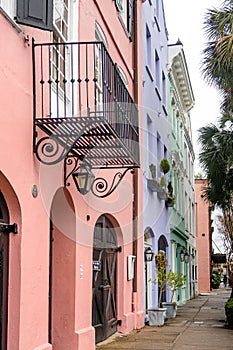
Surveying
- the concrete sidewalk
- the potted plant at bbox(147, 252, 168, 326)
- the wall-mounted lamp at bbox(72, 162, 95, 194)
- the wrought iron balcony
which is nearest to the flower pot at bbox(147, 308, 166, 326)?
the potted plant at bbox(147, 252, 168, 326)

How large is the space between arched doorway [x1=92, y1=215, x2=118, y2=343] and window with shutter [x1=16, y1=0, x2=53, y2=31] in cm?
519

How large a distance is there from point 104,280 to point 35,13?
6.44 m

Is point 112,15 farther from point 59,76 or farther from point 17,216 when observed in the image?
point 17,216

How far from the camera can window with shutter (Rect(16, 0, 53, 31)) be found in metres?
7.00

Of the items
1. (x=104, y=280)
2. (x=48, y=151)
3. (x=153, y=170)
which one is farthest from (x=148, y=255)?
(x=48, y=151)

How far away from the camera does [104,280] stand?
12.1 meters

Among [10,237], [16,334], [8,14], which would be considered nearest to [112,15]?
[8,14]

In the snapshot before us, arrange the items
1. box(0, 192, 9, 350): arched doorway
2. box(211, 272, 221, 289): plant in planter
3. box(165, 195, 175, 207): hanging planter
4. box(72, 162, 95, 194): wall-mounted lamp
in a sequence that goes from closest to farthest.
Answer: box(0, 192, 9, 350): arched doorway, box(72, 162, 95, 194): wall-mounted lamp, box(165, 195, 175, 207): hanging planter, box(211, 272, 221, 289): plant in planter

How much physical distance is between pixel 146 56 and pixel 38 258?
35.2 feet

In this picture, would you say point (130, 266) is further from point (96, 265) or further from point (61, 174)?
point (61, 174)

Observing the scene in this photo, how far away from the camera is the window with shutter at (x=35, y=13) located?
7.00 meters

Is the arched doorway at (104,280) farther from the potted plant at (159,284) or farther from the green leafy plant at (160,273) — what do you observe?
the green leafy plant at (160,273)

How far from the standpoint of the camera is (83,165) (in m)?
9.54

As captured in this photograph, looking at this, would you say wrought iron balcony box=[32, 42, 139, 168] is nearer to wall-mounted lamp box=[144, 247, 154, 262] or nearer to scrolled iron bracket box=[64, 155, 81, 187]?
scrolled iron bracket box=[64, 155, 81, 187]
